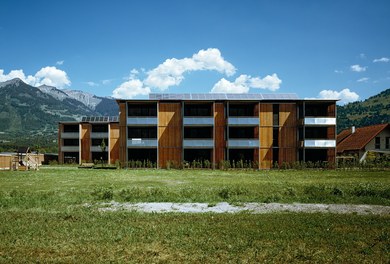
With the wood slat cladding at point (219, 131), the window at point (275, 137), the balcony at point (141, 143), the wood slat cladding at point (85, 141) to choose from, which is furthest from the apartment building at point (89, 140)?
the window at point (275, 137)

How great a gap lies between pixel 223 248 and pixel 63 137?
68.7 metres

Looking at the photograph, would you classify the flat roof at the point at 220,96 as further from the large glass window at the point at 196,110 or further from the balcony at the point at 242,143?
the balcony at the point at 242,143

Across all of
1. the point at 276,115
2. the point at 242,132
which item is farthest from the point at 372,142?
the point at 242,132

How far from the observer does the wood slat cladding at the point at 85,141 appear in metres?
71.5

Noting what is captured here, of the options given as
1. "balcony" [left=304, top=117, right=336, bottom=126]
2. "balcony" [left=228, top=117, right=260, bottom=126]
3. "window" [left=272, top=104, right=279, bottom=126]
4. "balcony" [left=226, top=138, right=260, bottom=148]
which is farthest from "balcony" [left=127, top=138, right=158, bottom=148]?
"balcony" [left=304, top=117, right=336, bottom=126]

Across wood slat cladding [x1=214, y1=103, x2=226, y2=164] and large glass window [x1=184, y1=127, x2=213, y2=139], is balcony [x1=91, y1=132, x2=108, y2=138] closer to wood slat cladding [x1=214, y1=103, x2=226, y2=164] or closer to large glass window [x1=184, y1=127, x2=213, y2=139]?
large glass window [x1=184, y1=127, x2=213, y2=139]

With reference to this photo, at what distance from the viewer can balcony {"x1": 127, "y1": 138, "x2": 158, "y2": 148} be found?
4675 cm

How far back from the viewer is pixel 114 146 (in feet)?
231

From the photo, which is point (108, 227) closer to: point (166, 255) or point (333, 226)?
point (166, 255)

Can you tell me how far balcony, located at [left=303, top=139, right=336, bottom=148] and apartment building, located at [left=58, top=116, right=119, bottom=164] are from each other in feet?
125

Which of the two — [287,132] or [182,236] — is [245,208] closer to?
[182,236]

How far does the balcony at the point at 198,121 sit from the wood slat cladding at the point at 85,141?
3181cm

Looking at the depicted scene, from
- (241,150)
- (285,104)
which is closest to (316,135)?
(285,104)

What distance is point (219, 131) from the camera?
48.0m
